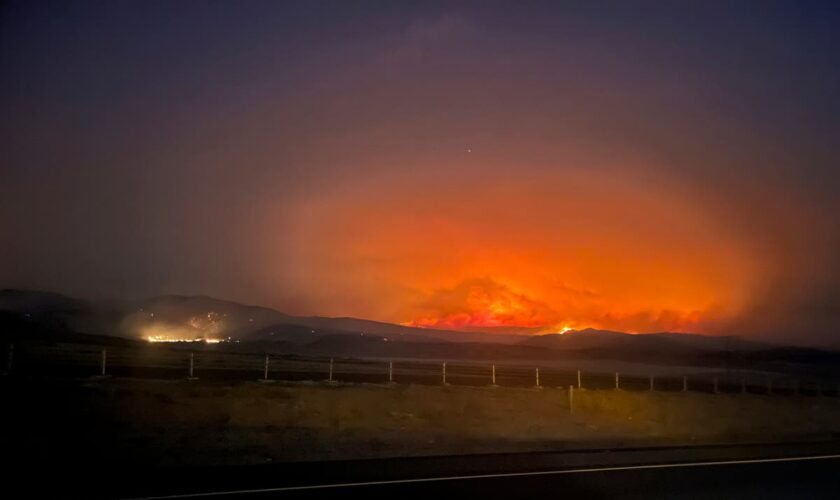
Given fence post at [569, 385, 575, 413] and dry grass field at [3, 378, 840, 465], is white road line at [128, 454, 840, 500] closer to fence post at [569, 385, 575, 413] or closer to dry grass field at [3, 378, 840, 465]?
dry grass field at [3, 378, 840, 465]

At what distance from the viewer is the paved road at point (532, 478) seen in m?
13.5

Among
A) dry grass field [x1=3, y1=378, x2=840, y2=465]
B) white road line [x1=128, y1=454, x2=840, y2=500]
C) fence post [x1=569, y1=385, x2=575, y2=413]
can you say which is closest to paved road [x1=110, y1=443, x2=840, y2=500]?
white road line [x1=128, y1=454, x2=840, y2=500]

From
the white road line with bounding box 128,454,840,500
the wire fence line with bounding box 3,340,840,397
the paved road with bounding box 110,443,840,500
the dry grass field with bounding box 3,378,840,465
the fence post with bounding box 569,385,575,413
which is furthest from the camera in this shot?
the wire fence line with bounding box 3,340,840,397

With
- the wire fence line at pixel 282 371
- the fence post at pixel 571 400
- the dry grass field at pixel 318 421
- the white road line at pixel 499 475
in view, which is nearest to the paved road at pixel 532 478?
the white road line at pixel 499 475

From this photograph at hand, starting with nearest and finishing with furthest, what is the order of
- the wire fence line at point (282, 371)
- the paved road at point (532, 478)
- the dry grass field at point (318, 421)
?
the paved road at point (532, 478)
the dry grass field at point (318, 421)
the wire fence line at point (282, 371)

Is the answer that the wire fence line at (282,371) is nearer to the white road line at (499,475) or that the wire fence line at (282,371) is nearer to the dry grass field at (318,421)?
the dry grass field at (318,421)

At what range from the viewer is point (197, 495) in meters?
12.8

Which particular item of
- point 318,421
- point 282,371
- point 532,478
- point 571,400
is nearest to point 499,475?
point 532,478

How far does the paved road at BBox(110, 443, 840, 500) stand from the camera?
13.5 m

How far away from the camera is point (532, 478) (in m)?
15.3

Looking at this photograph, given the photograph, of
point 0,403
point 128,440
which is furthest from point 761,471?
point 0,403

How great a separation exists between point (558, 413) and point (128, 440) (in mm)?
14524

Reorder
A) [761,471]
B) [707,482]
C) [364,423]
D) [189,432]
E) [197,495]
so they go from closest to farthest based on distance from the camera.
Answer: [197,495], [707,482], [761,471], [189,432], [364,423]

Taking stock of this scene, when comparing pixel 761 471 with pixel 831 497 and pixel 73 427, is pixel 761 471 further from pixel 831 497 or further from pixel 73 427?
pixel 73 427
